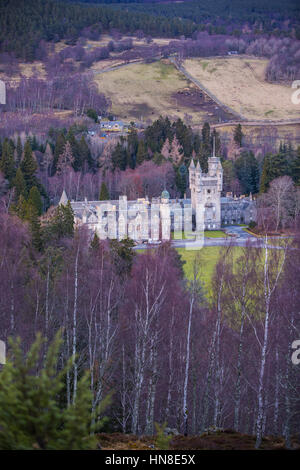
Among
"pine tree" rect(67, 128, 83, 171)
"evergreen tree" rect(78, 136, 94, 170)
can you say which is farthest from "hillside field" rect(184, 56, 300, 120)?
"pine tree" rect(67, 128, 83, 171)

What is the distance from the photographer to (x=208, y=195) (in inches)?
2211

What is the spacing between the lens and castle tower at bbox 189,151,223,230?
5541 cm

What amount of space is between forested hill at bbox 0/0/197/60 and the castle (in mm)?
60357

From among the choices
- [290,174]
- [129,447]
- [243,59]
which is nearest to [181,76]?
[243,59]

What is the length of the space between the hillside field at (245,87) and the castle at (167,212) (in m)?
38.1

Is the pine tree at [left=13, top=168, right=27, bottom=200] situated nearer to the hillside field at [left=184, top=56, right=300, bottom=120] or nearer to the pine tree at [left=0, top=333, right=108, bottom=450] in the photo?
the pine tree at [left=0, top=333, right=108, bottom=450]

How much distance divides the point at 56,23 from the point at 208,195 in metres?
76.5

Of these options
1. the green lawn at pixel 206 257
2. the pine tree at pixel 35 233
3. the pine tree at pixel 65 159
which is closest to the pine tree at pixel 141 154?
the pine tree at pixel 65 159

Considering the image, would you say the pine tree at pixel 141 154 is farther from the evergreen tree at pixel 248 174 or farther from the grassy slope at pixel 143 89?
the grassy slope at pixel 143 89

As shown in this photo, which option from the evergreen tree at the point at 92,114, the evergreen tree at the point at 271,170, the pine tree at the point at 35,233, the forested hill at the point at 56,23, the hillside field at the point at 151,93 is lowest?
the pine tree at the point at 35,233

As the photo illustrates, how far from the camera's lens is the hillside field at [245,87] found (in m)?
94.1

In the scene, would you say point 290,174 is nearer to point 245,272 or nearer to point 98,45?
point 245,272

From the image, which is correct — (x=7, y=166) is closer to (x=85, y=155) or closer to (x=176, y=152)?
(x=85, y=155)

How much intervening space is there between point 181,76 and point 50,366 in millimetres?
102274
